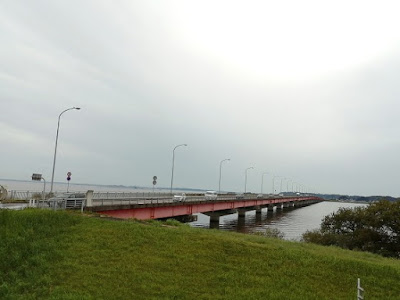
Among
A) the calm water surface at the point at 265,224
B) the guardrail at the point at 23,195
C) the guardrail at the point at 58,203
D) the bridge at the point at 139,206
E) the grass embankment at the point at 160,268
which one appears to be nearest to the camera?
the grass embankment at the point at 160,268

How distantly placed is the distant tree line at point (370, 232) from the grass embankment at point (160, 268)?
26.2 meters

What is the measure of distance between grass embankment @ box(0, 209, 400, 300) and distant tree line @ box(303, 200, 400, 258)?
85.9 ft

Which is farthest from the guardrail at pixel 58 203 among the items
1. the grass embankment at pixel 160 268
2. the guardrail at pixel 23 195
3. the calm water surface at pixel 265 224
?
the calm water surface at pixel 265 224

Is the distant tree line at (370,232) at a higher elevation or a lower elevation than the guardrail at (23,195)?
lower

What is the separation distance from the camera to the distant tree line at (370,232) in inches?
1464

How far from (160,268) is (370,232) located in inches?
1279

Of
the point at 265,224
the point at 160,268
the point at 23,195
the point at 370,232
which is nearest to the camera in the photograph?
the point at 160,268

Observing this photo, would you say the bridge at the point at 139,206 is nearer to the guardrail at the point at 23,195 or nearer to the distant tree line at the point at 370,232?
the guardrail at the point at 23,195

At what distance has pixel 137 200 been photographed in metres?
38.1

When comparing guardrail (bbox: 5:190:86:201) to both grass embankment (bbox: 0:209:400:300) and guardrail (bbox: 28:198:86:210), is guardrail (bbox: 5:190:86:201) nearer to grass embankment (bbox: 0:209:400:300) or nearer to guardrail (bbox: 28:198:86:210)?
guardrail (bbox: 28:198:86:210)

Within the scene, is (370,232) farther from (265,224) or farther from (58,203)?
(265,224)

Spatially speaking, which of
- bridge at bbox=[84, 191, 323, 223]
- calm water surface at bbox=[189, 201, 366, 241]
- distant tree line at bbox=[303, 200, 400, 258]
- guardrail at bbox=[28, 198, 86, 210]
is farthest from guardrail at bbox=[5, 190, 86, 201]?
calm water surface at bbox=[189, 201, 366, 241]

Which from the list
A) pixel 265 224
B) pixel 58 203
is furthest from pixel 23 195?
pixel 265 224

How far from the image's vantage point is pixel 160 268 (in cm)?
1248
